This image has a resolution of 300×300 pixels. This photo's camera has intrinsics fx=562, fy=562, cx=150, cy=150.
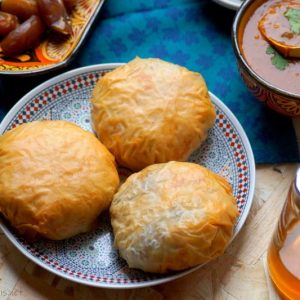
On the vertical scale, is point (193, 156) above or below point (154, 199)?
below

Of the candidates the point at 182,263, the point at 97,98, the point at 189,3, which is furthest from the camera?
the point at 189,3

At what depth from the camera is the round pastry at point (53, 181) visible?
4.53ft

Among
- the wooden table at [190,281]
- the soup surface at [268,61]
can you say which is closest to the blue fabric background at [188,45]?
the soup surface at [268,61]

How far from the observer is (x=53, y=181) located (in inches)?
55.0

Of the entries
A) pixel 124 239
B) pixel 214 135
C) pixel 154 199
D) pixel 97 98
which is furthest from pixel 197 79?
pixel 124 239

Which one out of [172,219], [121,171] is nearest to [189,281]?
[172,219]

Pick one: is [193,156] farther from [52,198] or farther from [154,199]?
[52,198]

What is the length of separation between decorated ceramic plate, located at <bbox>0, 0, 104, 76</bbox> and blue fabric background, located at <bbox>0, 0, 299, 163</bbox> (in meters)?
0.07

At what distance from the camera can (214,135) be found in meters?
1.66

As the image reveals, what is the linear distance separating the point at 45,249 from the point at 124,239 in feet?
0.71

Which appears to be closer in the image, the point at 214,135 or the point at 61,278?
the point at 61,278

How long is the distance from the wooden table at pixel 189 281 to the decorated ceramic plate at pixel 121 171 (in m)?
0.08

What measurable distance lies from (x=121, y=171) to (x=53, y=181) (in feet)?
0.85

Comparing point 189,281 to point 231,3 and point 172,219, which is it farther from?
point 231,3
